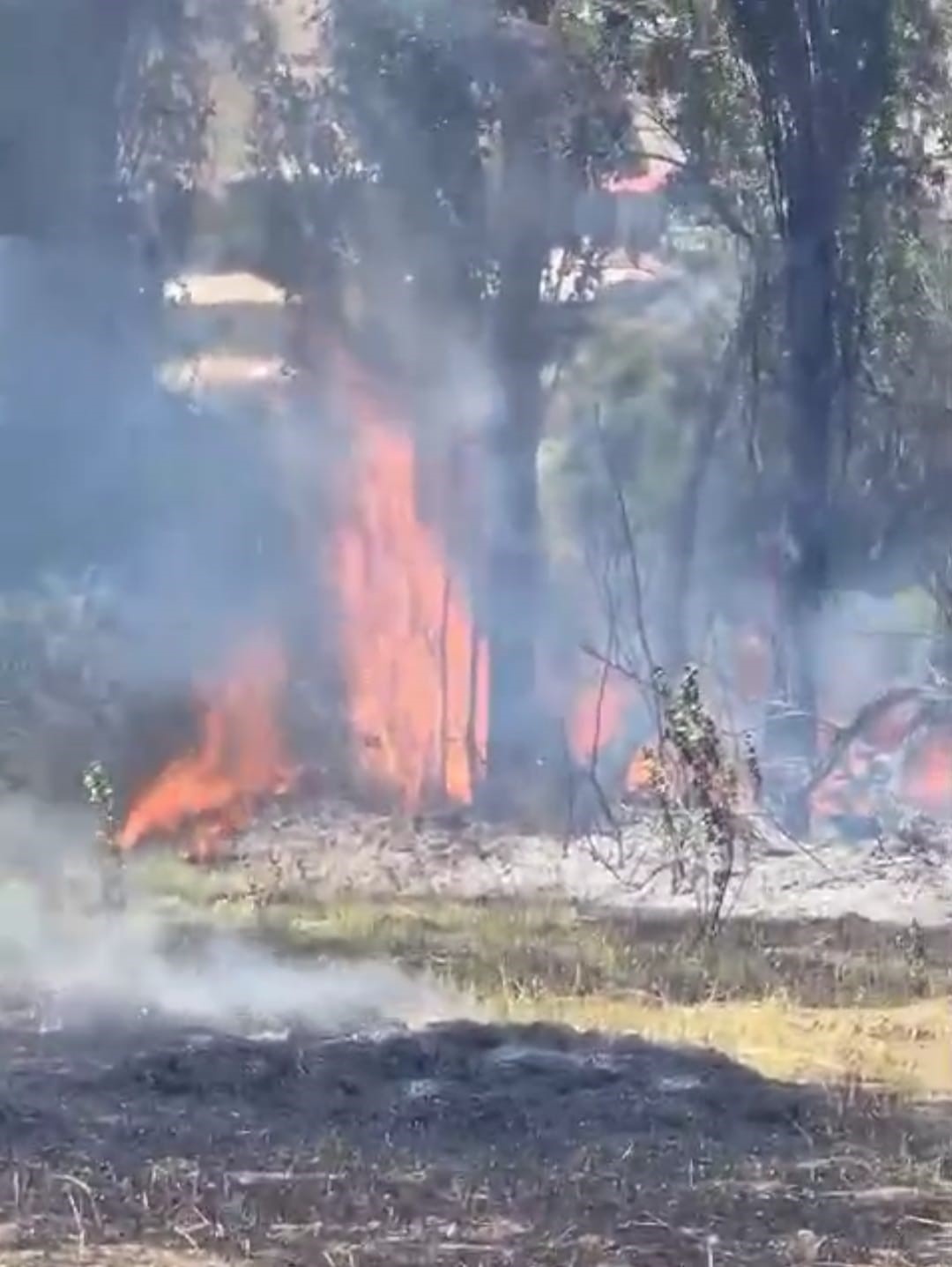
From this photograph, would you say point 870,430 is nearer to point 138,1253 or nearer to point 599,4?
point 599,4

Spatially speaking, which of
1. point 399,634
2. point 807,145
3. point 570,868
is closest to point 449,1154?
point 570,868

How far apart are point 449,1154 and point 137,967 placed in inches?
80.1

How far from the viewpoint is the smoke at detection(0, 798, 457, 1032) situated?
657 cm

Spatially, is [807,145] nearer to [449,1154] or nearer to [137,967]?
[137,967]

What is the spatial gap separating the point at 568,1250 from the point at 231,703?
143 inches

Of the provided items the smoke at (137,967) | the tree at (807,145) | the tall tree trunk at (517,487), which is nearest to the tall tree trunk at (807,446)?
the tree at (807,145)

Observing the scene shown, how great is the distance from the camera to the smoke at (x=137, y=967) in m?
6.57

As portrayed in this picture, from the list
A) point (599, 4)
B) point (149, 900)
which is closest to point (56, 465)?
point (149, 900)

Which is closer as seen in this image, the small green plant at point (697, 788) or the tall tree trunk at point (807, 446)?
the small green plant at point (697, 788)

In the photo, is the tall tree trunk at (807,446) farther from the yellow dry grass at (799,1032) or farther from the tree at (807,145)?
the yellow dry grass at (799,1032)

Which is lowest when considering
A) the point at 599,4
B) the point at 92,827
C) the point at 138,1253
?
the point at 138,1253

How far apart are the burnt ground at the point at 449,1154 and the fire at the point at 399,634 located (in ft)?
5.75

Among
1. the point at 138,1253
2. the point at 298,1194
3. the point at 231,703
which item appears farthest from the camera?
the point at 231,703

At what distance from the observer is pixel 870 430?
812cm
